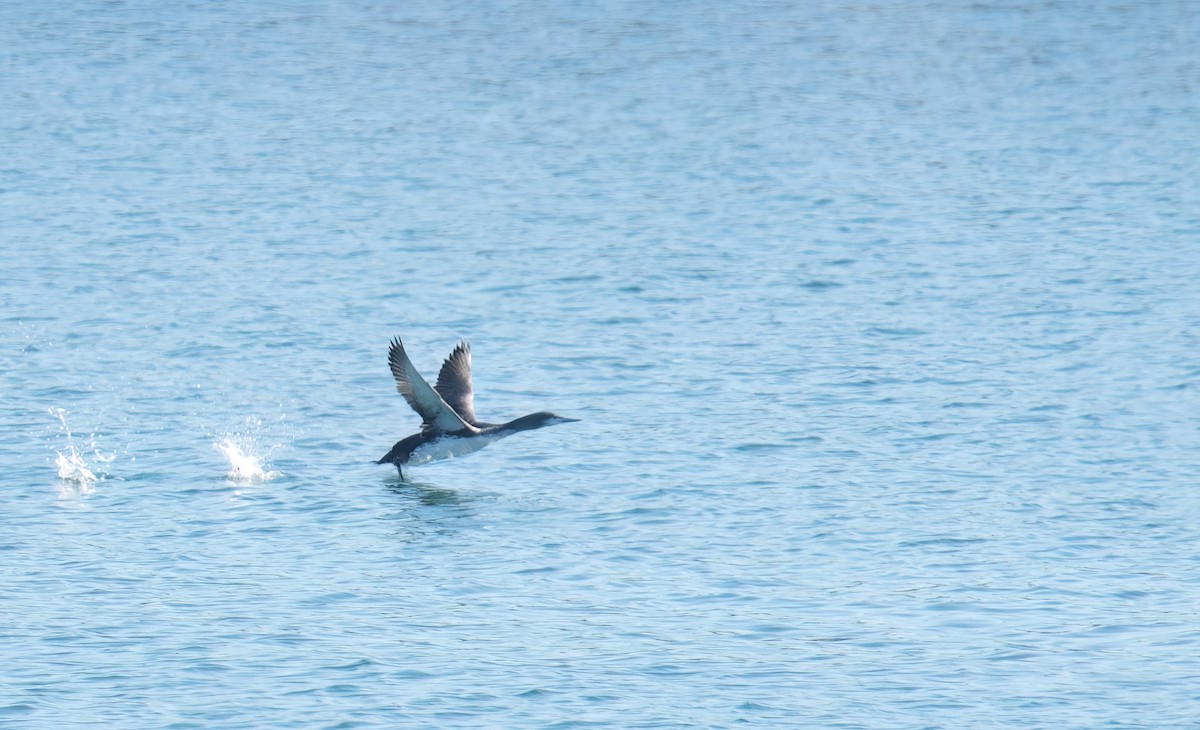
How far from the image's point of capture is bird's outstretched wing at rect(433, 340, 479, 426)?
24969mm

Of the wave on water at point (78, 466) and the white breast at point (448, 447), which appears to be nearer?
the wave on water at point (78, 466)

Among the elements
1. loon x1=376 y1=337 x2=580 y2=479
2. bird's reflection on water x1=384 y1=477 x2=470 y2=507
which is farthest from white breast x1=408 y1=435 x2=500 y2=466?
bird's reflection on water x1=384 y1=477 x2=470 y2=507

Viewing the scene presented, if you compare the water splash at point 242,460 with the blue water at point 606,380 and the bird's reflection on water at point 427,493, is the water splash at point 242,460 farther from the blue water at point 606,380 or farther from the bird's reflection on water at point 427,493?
the bird's reflection on water at point 427,493

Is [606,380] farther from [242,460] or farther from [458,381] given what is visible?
[242,460]

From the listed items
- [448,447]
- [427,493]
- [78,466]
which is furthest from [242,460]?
[448,447]

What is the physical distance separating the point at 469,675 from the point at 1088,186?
27680 millimetres

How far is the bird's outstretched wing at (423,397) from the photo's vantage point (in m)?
23.3

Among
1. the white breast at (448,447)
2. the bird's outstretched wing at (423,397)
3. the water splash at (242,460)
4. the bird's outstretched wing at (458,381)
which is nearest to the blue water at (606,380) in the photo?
the water splash at (242,460)

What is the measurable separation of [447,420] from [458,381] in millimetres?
1155

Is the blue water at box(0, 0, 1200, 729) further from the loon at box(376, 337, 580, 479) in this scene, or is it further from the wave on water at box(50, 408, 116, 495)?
the loon at box(376, 337, 580, 479)

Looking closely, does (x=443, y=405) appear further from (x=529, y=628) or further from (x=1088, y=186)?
(x=1088, y=186)

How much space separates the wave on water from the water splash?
1.43 m

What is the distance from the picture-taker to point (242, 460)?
82.3ft

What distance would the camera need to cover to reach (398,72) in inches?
2178
